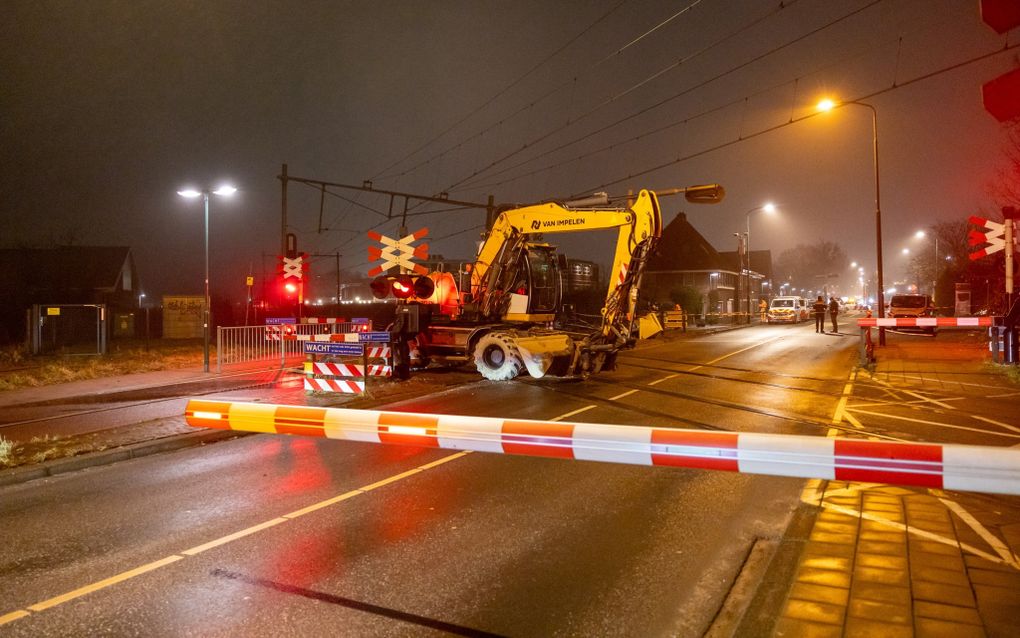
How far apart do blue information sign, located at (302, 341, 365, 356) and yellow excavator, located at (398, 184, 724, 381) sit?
9.29 feet

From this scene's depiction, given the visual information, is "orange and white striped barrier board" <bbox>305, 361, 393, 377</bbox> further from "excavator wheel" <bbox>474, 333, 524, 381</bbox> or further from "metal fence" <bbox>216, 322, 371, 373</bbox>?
"metal fence" <bbox>216, 322, 371, 373</bbox>

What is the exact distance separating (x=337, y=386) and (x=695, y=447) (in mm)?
9715

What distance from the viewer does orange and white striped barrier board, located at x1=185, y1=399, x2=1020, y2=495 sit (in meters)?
2.72

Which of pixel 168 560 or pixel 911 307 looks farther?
pixel 911 307

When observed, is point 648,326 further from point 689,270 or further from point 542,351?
point 689,270

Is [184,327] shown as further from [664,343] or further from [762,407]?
[762,407]

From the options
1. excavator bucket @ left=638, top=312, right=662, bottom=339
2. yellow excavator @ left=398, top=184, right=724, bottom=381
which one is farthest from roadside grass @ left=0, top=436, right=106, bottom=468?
excavator bucket @ left=638, top=312, right=662, bottom=339

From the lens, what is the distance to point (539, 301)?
17016 millimetres

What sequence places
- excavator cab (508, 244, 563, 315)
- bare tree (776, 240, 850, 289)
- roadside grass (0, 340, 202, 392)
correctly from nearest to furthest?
roadside grass (0, 340, 202, 392)
excavator cab (508, 244, 563, 315)
bare tree (776, 240, 850, 289)

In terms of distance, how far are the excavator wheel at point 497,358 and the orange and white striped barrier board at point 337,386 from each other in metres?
3.51

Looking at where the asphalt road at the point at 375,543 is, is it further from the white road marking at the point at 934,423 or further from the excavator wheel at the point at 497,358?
the excavator wheel at the point at 497,358

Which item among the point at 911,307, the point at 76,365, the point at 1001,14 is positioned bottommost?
the point at 76,365

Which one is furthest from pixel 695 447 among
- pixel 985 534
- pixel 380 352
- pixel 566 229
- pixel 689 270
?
pixel 689 270

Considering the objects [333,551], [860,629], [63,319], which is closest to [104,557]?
[333,551]
